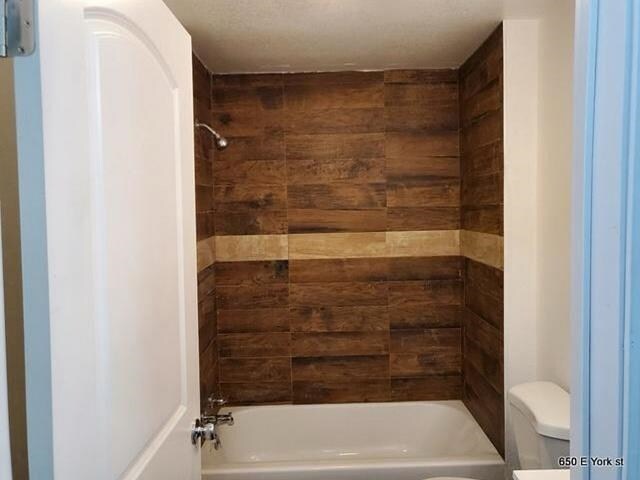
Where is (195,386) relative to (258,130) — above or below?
below

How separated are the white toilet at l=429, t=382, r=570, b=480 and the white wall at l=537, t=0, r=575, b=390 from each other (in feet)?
0.43

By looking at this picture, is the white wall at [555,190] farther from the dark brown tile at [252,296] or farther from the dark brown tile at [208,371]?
the dark brown tile at [208,371]

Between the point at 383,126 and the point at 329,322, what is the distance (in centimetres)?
114

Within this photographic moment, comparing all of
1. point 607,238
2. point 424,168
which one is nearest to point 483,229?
point 424,168

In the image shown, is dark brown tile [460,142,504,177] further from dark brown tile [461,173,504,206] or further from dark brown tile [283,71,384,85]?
dark brown tile [283,71,384,85]

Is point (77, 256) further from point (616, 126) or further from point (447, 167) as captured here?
point (447, 167)

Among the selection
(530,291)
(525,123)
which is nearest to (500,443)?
(530,291)

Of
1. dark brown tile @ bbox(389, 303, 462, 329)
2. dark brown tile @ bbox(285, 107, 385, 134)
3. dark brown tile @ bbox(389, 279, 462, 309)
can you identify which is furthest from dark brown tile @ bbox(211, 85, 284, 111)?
dark brown tile @ bbox(389, 303, 462, 329)

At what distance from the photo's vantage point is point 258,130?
2885 mm

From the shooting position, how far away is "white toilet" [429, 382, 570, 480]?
1.74 meters

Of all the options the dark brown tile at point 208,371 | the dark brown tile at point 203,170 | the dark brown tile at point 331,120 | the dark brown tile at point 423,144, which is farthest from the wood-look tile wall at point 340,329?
the dark brown tile at point 331,120

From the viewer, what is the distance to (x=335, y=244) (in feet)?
9.59

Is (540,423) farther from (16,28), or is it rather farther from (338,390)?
(16,28)

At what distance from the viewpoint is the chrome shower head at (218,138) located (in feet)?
8.23
